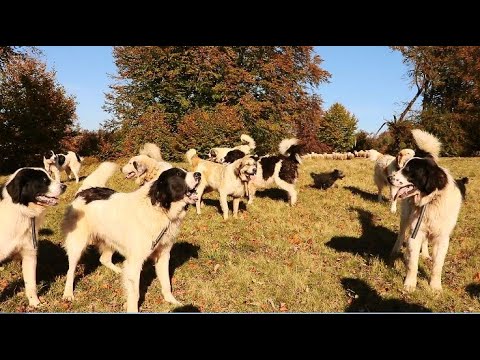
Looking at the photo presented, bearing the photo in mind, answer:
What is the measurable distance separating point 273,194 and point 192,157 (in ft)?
11.5

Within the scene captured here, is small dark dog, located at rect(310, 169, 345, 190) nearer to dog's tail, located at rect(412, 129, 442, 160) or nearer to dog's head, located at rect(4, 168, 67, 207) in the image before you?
dog's tail, located at rect(412, 129, 442, 160)

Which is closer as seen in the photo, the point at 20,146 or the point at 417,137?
the point at 417,137

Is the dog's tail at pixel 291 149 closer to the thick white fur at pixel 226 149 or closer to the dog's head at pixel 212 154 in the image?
the thick white fur at pixel 226 149

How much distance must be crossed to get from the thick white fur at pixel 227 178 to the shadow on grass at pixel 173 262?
236 centimetres

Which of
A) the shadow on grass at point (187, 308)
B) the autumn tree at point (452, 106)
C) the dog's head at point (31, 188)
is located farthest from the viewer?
the autumn tree at point (452, 106)

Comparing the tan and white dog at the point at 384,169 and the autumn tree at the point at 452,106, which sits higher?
the autumn tree at the point at 452,106

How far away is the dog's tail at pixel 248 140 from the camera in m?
11.2

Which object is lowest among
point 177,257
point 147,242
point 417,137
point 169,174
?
point 177,257

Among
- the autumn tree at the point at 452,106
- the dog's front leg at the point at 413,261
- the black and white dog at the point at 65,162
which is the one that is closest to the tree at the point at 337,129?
the autumn tree at the point at 452,106

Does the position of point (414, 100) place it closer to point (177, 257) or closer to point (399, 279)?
point (399, 279)

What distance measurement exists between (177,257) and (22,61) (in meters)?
7.07
